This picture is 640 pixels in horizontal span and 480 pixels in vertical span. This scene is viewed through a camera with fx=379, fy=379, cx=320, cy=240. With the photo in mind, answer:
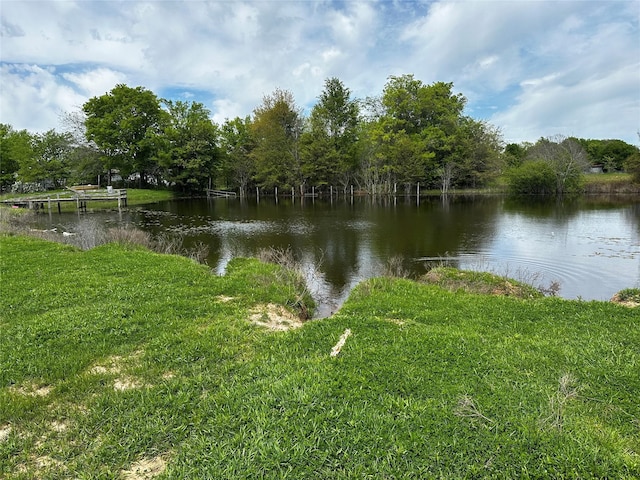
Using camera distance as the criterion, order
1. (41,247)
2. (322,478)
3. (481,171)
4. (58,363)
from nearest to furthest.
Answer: (322,478)
(58,363)
(41,247)
(481,171)

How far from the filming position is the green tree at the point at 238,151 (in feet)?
170

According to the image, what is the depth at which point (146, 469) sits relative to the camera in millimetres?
2926

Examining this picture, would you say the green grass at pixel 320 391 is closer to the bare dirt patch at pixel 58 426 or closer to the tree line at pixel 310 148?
the bare dirt patch at pixel 58 426

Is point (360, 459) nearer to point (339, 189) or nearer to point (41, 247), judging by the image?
point (41, 247)

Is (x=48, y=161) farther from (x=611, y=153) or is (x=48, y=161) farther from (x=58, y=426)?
(x=611, y=153)

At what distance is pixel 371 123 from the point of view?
48.2 m

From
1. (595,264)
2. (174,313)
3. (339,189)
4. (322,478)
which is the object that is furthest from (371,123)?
(322,478)

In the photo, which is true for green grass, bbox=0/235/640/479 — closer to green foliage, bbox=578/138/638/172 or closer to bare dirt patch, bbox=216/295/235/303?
bare dirt patch, bbox=216/295/235/303

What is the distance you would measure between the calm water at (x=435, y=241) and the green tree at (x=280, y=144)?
20401 millimetres

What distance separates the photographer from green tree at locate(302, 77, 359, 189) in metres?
45.7

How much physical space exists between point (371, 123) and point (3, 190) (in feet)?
142

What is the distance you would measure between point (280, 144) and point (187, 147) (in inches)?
443

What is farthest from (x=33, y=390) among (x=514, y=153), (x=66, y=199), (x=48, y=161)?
(x=514, y=153)

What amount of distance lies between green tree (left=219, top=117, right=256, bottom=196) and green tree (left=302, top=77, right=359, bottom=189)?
9308mm
